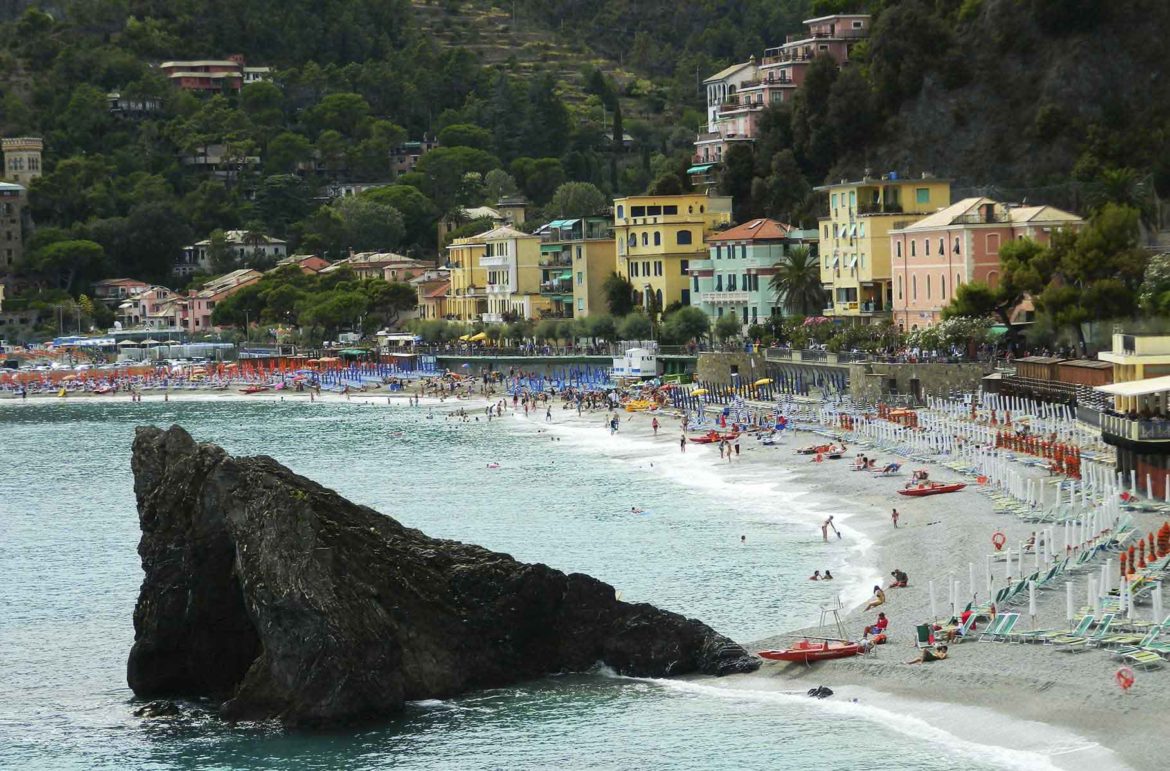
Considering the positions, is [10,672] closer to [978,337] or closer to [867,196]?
[978,337]

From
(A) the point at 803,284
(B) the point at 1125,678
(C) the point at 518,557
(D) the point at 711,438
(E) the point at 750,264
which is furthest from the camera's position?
(E) the point at 750,264

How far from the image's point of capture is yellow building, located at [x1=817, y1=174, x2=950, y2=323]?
8619 centimetres

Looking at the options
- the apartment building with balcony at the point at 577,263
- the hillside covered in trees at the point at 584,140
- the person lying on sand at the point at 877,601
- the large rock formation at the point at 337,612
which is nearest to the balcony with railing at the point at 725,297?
the hillside covered in trees at the point at 584,140

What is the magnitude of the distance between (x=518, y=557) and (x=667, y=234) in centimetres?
5965

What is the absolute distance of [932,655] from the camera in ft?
104

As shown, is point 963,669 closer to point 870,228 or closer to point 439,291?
point 870,228

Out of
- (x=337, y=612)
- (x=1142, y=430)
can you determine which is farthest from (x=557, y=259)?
(x=337, y=612)

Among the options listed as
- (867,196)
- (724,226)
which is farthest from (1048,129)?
(724,226)

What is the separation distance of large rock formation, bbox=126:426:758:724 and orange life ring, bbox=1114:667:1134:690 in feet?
21.5

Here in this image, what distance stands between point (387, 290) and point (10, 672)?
322 ft

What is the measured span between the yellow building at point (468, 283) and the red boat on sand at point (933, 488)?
74082mm

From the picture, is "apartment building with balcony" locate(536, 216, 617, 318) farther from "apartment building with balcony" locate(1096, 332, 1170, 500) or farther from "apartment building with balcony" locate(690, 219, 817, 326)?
"apartment building with balcony" locate(1096, 332, 1170, 500)

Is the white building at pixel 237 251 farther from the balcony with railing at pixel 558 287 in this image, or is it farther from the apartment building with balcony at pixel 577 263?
the balcony with railing at pixel 558 287

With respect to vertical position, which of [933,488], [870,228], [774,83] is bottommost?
[933,488]
